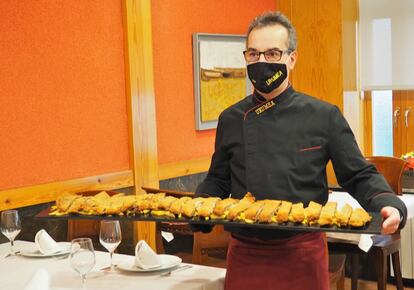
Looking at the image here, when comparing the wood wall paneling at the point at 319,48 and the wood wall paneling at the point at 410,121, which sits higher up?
the wood wall paneling at the point at 319,48

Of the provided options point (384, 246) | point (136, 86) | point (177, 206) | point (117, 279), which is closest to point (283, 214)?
point (177, 206)

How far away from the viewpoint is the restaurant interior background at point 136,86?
11.2 feet

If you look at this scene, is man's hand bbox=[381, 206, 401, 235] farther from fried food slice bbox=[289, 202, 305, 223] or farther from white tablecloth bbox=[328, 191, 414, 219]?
white tablecloth bbox=[328, 191, 414, 219]

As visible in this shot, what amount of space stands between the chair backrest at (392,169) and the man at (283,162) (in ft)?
7.60

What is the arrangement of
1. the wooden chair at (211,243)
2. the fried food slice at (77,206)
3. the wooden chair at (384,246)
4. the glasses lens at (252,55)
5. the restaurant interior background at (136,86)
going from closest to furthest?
the glasses lens at (252,55) → the fried food slice at (77,206) → the wooden chair at (211,243) → the restaurant interior background at (136,86) → the wooden chair at (384,246)

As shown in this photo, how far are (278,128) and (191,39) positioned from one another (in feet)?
8.26

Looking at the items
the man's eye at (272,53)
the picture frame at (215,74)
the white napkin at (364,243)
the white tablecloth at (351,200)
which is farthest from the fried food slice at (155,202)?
the picture frame at (215,74)

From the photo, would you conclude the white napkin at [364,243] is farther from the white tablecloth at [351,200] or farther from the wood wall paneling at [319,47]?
the wood wall paneling at [319,47]

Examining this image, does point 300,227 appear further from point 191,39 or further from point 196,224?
point 191,39

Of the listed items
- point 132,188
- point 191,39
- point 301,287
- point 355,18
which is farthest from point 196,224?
point 355,18

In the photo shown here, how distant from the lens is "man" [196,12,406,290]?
2.04 meters

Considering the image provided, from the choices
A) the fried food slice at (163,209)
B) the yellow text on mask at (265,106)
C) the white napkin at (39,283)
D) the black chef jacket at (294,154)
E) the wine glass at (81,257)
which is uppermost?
the yellow text on mask at (265,106)

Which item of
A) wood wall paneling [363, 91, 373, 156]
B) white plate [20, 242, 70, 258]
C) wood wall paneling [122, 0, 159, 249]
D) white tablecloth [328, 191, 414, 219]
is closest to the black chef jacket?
white plate [20, 242, 70, 258]

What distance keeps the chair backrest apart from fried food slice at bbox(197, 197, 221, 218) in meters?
2.52
